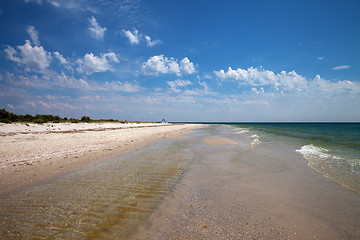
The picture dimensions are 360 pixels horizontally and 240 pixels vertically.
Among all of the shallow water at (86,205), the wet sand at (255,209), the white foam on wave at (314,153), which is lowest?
the white foam on wave at (314,153)

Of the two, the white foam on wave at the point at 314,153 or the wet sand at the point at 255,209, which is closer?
the wet sand at the point at 255,209

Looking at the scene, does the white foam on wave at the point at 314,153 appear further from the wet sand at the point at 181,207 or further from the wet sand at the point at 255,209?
the wet sand at the point at 255,209

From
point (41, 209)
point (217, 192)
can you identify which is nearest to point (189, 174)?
point (217, 192)

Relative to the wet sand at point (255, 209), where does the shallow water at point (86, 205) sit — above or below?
above

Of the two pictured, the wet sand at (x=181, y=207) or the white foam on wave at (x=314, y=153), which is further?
the white foam on wave at (x=314, y=153)

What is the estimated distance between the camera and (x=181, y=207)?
167 inches

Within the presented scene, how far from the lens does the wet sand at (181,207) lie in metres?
3.22

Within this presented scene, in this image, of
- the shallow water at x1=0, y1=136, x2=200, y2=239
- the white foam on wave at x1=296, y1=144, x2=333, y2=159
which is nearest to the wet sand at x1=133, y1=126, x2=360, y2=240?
the shallow water at x1=0, y1=136, x2=200, y2=239

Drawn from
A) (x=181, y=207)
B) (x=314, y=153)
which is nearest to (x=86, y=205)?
(x=181, y=207)

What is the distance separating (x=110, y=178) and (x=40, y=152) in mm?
6750

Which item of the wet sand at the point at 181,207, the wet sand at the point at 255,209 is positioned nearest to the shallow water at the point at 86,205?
the wet sand at the point at 181,207

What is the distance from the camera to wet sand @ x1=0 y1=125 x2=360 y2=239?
322 centimetres

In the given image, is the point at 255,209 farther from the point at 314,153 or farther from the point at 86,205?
the point at 314,153

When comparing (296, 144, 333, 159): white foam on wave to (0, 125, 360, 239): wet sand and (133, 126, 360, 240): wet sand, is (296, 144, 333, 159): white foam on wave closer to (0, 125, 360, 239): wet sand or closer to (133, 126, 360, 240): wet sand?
(0, 125, 360, 239): wet sand
